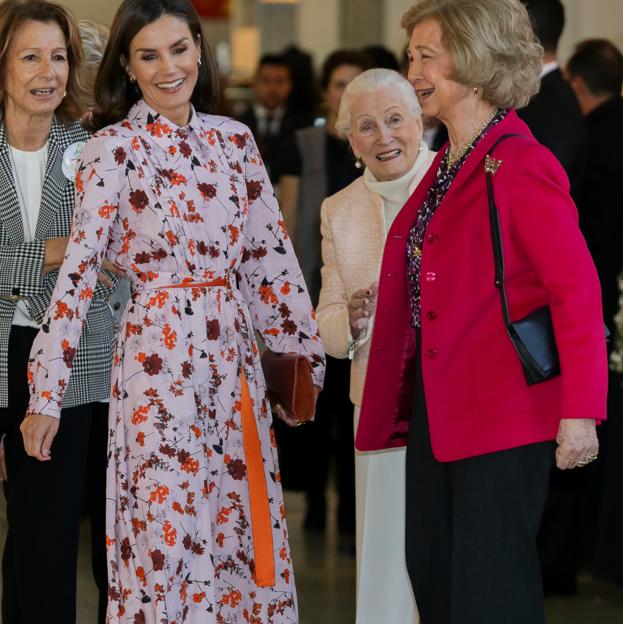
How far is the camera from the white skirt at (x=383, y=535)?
4.00m

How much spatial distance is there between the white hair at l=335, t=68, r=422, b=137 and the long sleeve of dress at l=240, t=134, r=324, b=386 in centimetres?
71

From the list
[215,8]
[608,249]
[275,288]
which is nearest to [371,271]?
[275,288]

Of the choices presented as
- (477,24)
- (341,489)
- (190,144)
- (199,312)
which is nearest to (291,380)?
(199,312)

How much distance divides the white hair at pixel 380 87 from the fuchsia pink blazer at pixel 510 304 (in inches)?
37.1

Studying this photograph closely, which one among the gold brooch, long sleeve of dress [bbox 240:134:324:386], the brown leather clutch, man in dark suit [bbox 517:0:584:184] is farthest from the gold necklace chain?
man in dark suit [bbox 517:0:584:184]

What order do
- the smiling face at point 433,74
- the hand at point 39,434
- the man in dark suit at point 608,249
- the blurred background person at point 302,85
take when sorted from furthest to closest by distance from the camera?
the blurred background person at point 302,85, the man in dark suit at point 608,249, the hand at point 39,434, the smiling face at point 433,74

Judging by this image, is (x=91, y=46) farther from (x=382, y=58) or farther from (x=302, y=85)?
(x=302, y=85)

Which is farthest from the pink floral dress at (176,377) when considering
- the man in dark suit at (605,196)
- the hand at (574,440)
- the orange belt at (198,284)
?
the man in dark suit at (605,196)

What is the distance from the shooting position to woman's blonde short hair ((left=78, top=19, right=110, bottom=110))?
13.0 ft

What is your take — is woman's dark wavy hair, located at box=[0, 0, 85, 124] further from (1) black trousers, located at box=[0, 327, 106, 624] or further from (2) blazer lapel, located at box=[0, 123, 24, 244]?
(1) black trousers, located at box=[0, 327, 106, 624]

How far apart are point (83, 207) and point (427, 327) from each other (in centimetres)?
89

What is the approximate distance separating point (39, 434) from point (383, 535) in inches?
46.7

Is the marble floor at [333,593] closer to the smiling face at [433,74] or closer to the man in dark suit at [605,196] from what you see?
the man in dark suit at [605,196]

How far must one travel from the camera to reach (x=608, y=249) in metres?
5.46
